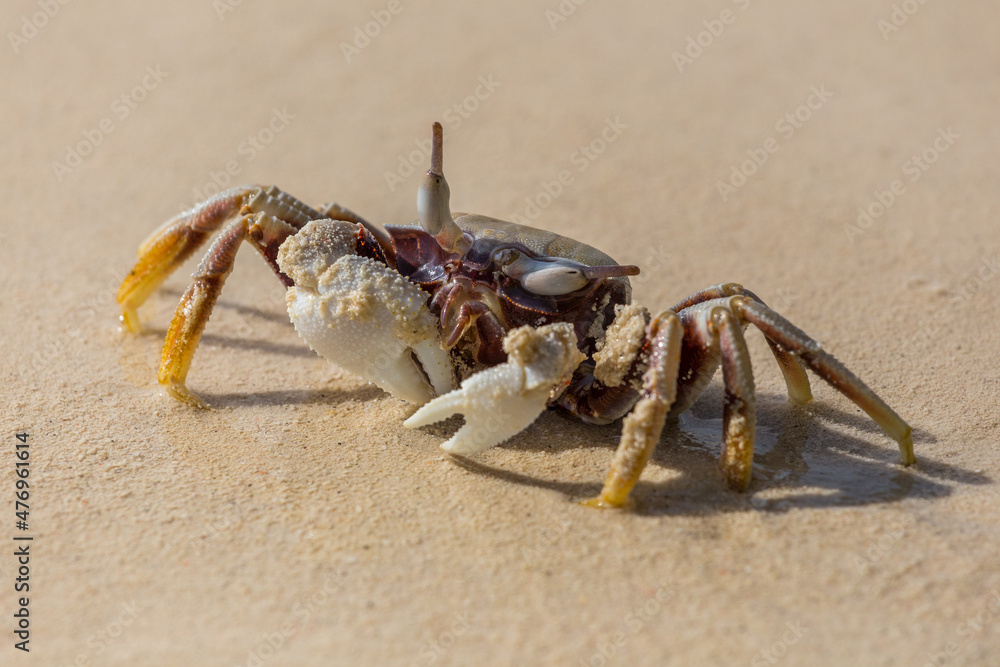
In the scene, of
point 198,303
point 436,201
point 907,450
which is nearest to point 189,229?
point 198,303

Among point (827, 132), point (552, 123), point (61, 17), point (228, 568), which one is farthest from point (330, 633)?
point (61, 17)

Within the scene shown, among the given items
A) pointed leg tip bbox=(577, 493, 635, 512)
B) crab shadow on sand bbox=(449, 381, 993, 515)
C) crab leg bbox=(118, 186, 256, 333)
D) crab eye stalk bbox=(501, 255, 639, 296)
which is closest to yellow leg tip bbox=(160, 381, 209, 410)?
crab leg bbox=(118, 186, 256, 333)

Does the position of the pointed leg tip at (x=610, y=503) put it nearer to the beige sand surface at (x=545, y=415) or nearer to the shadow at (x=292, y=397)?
the beige sand surface at (x=545, y=415)

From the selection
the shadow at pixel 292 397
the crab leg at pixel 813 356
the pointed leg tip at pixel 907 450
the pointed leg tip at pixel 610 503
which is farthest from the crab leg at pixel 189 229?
the pointed leg tip at pixel 907 450

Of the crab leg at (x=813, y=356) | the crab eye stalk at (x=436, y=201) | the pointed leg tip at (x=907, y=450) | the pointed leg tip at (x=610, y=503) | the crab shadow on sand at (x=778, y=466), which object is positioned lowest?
the pointed leg tip at (x=610, y=503)

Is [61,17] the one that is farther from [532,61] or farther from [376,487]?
[376,487]

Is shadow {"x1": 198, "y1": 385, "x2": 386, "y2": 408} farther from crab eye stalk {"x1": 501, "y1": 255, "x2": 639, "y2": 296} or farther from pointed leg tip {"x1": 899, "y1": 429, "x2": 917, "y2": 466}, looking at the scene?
pointed leg tip {"x1": 899, "y1": 429, "x2": 917, "y2": 466}

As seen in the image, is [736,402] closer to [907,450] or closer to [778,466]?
[778,466]
